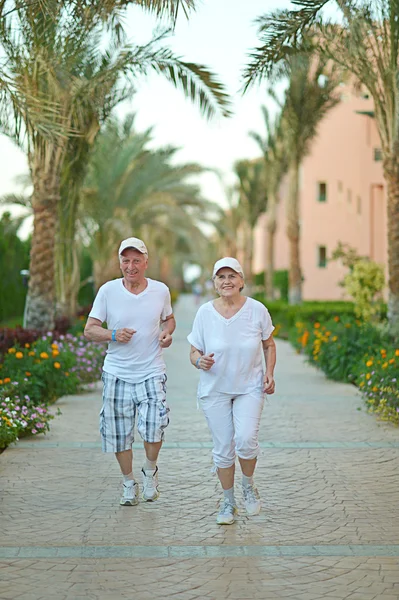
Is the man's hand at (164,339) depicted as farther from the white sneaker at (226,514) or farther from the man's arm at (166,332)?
the white sneaker at (226,514)

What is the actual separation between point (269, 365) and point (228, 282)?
0.61 meters

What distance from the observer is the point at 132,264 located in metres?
6.69

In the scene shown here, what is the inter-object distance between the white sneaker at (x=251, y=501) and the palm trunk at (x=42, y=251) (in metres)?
9.20

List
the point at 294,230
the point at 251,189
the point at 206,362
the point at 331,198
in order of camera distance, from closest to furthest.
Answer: the point at 206,362, the point at 294,230, the point at 331,198, the point at 251,189

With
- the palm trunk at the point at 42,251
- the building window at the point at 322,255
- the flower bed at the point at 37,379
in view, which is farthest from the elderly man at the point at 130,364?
the building window at the point at 322,255

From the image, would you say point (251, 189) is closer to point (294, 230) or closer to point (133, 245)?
point (294, 230)

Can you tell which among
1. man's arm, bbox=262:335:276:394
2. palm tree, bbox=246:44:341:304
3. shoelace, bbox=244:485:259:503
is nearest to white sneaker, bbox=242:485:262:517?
shoelace, bbox=244:485:259:503

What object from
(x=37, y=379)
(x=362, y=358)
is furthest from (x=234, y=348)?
(x=362, y=358)

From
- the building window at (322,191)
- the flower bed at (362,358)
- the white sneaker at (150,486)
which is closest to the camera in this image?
the white sneaker at (150,486)

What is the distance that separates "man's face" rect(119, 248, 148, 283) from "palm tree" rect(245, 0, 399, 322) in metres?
6.95

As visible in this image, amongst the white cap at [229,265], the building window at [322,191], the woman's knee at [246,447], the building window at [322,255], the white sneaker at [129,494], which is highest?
the building window at [322,191]

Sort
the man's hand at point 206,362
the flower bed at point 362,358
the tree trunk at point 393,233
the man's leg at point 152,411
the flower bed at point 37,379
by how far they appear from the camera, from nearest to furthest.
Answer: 1. the man's hand at point 206,362
2. the man's leg at point 152,411
3. the flower bed at point 37,379
4. the flower bed at point 362,358
5. the tree trunk at point 393,233

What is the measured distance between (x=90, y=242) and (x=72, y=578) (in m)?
21.6

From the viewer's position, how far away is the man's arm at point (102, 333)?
256 inches
